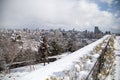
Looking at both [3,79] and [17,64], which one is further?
[17,64]

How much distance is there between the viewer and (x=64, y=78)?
406 cm

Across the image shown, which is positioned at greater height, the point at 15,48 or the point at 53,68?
the point at 53,68

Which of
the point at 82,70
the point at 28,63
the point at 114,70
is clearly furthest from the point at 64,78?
the point at 28,63

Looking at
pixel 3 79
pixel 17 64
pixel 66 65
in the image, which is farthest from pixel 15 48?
pixel 66 65

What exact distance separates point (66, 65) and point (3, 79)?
19.3 metres

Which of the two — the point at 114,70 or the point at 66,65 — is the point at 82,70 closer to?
the point at 66,65

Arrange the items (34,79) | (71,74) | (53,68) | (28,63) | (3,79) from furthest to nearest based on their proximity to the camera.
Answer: (28,63), (3,79), (53,68), (71,74), (34,79)

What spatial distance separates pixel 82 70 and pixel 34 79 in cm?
159

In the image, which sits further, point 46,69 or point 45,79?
point 46,69

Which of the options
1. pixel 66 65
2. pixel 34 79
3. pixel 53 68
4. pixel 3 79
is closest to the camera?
pixel 34 79

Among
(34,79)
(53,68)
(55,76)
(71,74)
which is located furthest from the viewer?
(53,68)

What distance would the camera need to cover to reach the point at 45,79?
12.5 feet

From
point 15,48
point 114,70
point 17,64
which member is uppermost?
point 114,70

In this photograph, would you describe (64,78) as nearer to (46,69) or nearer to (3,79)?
(46,69)
